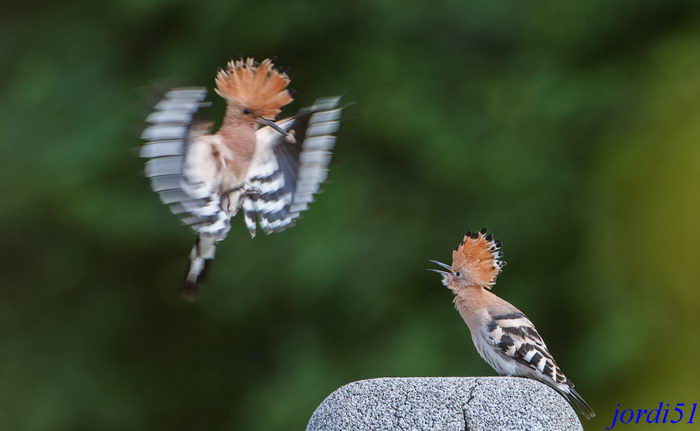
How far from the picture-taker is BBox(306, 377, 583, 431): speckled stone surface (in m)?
3.20

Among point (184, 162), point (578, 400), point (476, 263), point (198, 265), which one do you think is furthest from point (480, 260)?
point (184, 162)

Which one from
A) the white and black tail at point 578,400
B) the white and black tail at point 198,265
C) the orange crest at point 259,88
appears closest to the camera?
the orange crest at point 259,88

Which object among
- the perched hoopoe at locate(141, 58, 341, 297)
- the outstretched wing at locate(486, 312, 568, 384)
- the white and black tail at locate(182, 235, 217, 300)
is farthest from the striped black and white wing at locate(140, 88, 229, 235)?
the outstretched wing at locate(486, 312, 568, 384)

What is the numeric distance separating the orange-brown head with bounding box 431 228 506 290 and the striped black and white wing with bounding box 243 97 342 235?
619 mm

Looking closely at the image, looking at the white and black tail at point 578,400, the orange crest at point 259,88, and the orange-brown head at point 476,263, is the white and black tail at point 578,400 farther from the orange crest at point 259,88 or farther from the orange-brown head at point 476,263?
the orange crest at point 259,88

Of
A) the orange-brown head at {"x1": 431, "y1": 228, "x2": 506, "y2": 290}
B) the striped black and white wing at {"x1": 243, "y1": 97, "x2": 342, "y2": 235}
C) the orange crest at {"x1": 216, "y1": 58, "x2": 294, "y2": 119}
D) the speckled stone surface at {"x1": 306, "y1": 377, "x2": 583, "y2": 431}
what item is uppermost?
the orange crest at {"x1": 216, "y1": 58, "x2": 294, "y2": 119}

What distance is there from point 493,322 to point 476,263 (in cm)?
20


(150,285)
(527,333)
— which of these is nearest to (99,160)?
(150,285)

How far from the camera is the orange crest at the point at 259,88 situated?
123 inches

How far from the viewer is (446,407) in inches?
126

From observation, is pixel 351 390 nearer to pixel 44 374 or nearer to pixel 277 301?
pixel 277 301

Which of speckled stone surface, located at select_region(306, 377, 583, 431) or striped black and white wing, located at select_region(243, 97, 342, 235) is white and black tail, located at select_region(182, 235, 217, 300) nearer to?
striped black and white wing, located at select_region(243, 97, 342, 235)

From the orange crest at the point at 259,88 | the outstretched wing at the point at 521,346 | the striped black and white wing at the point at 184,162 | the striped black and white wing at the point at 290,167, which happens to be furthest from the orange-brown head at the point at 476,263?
the striped black and white wing at the point at 184,162

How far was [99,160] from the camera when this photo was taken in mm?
6594
